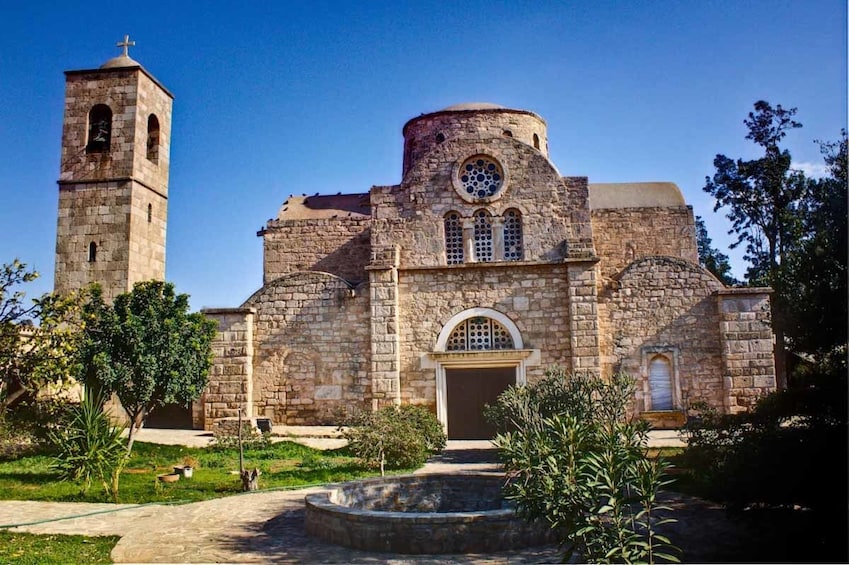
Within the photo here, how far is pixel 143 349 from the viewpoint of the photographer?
45.8ft

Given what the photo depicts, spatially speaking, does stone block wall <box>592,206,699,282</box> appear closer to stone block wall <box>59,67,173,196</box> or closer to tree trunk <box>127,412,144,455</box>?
tree trunk <box>127,412,144,455</box>

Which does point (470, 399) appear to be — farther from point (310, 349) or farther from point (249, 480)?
point (249, 480)

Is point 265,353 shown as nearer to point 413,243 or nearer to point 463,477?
point 413,243

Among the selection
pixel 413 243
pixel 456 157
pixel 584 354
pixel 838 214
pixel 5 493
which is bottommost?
pixel 5 493

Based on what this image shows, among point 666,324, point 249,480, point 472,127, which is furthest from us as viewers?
point 472,127

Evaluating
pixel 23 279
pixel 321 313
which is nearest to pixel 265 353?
pixel 321 313

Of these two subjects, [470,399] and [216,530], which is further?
[470,399]

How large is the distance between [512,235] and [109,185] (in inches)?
452

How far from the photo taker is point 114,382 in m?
13.7

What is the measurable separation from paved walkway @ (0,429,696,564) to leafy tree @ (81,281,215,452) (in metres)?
3.98

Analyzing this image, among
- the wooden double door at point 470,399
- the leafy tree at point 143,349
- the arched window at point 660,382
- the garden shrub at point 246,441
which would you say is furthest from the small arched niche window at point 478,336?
the leafy tree at point 143,349

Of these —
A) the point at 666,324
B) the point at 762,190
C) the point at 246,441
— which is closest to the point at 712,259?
the point at 762,190

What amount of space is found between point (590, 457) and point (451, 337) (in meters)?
12.0

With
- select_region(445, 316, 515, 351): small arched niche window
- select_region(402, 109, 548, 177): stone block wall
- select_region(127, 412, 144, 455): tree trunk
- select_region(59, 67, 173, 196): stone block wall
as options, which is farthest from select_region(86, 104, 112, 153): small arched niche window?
select_region(445, 316, 515, 351): small arched niche window
